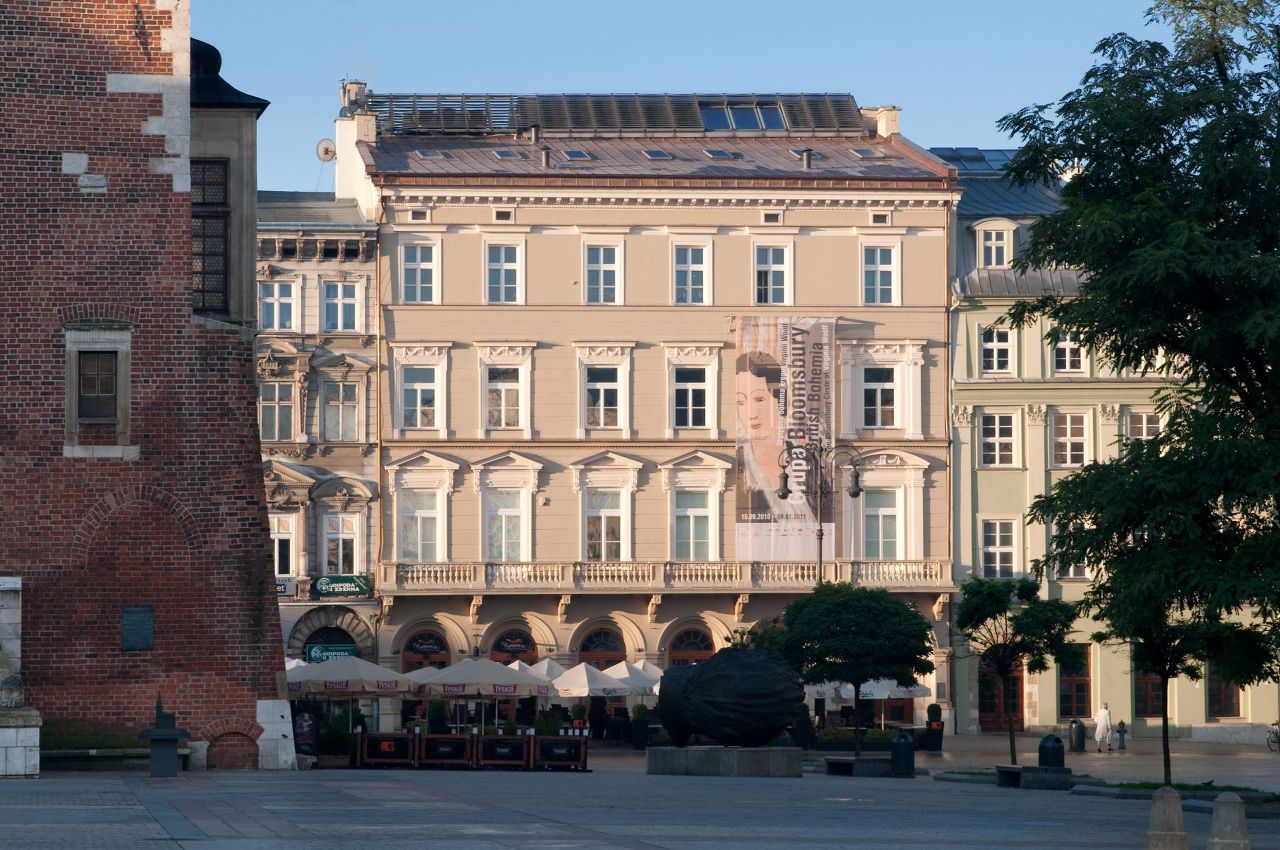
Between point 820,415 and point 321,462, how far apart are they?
47.8 feet

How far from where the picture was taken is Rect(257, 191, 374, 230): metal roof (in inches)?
2511

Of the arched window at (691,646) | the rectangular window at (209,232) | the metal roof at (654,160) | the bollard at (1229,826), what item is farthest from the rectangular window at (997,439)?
the bollard at (1229,826)

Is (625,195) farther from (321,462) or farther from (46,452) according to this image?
(46,452)

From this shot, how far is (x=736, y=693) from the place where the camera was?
35.1m

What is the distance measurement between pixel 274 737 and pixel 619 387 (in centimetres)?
3266

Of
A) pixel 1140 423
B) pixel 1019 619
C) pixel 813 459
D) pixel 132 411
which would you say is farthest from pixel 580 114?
pixel 132 411

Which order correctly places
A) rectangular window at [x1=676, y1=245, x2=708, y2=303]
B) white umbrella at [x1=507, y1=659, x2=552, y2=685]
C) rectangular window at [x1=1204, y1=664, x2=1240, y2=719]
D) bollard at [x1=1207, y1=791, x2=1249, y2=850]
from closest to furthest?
bollard at [x1=1207, y1=791, x2=1249, y2=850] → white umbrella at [x1=507, y1=659, x2=552, y2=685] → rectangular window at [x1=676, y1=245, x2=708, y2=303] → rectangular window at [x1=1204, y1=664, x2=1240, y2=719]

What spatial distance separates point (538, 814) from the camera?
23.6 meters

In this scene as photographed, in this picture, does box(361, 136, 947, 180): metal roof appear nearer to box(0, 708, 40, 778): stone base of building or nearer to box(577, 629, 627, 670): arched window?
box(577, 629, 627, 670): arched window

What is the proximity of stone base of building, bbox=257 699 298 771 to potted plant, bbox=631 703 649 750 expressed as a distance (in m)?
24.4

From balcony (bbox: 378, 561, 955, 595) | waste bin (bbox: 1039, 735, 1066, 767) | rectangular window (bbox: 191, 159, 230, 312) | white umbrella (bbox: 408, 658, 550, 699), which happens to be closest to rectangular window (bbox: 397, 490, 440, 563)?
balcony (bbox: 378, 561, 955, 595)

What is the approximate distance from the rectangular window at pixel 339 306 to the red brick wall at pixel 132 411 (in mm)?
31015

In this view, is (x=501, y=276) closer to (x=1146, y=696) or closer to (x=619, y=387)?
(x=619, y=387)

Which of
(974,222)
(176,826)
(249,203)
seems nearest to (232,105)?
(249,203)
